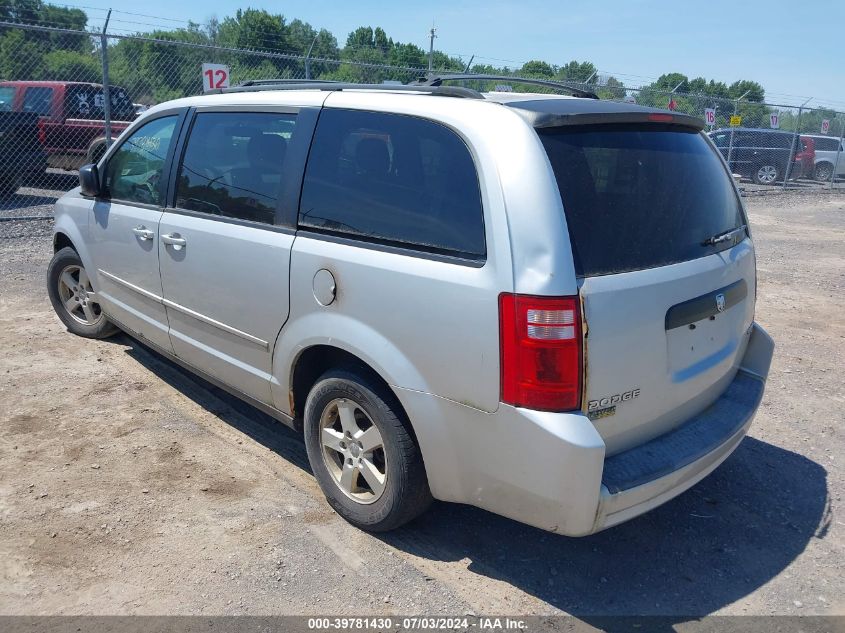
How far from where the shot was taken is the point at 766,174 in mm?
20609

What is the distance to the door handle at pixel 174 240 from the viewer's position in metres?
3.87

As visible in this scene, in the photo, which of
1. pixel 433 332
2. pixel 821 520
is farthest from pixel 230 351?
pixel 821 520

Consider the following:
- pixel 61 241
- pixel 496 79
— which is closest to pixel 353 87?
pixel 496 79

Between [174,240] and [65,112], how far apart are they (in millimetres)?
11153

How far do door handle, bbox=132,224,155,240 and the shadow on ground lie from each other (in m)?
1.58

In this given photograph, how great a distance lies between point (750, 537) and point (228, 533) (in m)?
2.45

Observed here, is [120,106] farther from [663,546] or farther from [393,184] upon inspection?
[663,546]

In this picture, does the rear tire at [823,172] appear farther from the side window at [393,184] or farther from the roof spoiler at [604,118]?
the side window at [393,184]

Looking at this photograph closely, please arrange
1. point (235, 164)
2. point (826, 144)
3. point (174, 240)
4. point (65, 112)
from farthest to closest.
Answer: point (826, 144) < point (65, 112) < point (174, 240) < point (235, 164)

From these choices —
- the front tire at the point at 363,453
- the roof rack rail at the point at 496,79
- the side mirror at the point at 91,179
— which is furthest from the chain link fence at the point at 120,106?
the front tire at the point at 363,453

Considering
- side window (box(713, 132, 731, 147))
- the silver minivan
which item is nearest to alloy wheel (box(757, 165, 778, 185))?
side window (box(713, 132, 731, 147))

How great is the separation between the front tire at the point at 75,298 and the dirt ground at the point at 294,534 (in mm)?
703

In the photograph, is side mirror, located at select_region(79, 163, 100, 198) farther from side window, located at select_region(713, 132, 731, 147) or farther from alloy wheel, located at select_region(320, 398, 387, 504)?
side window, located at select_region(713, 132, 731, 147)

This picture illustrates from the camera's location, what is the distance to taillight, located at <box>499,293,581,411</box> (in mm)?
2430
